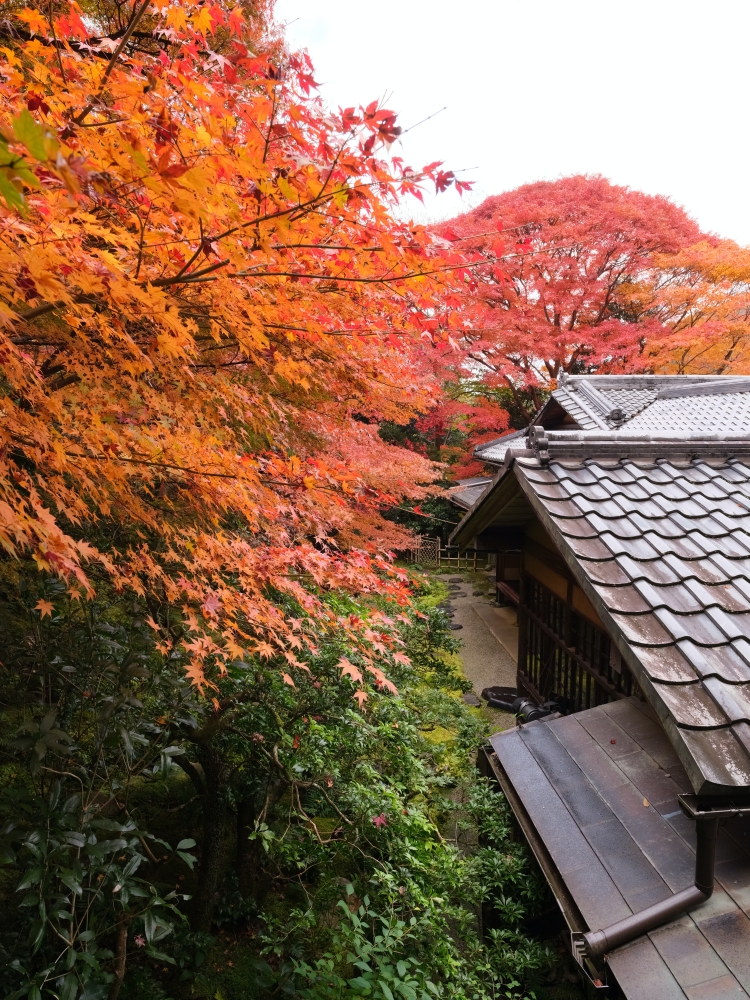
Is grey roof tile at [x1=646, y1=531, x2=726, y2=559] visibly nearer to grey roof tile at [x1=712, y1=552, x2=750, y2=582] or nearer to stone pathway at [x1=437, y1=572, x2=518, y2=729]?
grey roof tile at [x1=712, y1=552, x2=750, y2=582]

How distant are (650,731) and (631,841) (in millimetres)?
1046

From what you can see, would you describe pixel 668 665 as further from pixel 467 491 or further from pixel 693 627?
pixel 467 491

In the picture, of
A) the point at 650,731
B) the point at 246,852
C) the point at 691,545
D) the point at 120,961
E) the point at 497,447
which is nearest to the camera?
the point at 120,961

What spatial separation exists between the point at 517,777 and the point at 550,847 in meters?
0.77

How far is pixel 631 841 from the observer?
3.49 meters

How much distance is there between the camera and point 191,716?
3.87 metres

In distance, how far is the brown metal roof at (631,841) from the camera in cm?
270

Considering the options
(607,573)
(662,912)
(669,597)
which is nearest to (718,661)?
(669,597)

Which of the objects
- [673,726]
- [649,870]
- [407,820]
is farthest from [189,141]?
[407,820]

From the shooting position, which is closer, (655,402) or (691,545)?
(691,545)

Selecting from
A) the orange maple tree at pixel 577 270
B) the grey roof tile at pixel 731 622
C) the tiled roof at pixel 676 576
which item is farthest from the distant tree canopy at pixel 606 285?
the grey roof tile at pixel 731 622

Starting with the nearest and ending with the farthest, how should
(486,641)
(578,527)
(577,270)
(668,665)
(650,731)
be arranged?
1. (668,665)
2. (578,527)
3. (650,731)
4. (486,641)
5. (577,270)

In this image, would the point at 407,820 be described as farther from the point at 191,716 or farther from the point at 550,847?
the point at 191,716

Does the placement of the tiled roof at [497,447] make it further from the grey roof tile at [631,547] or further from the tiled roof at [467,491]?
the grey roof tile at [631,547]
